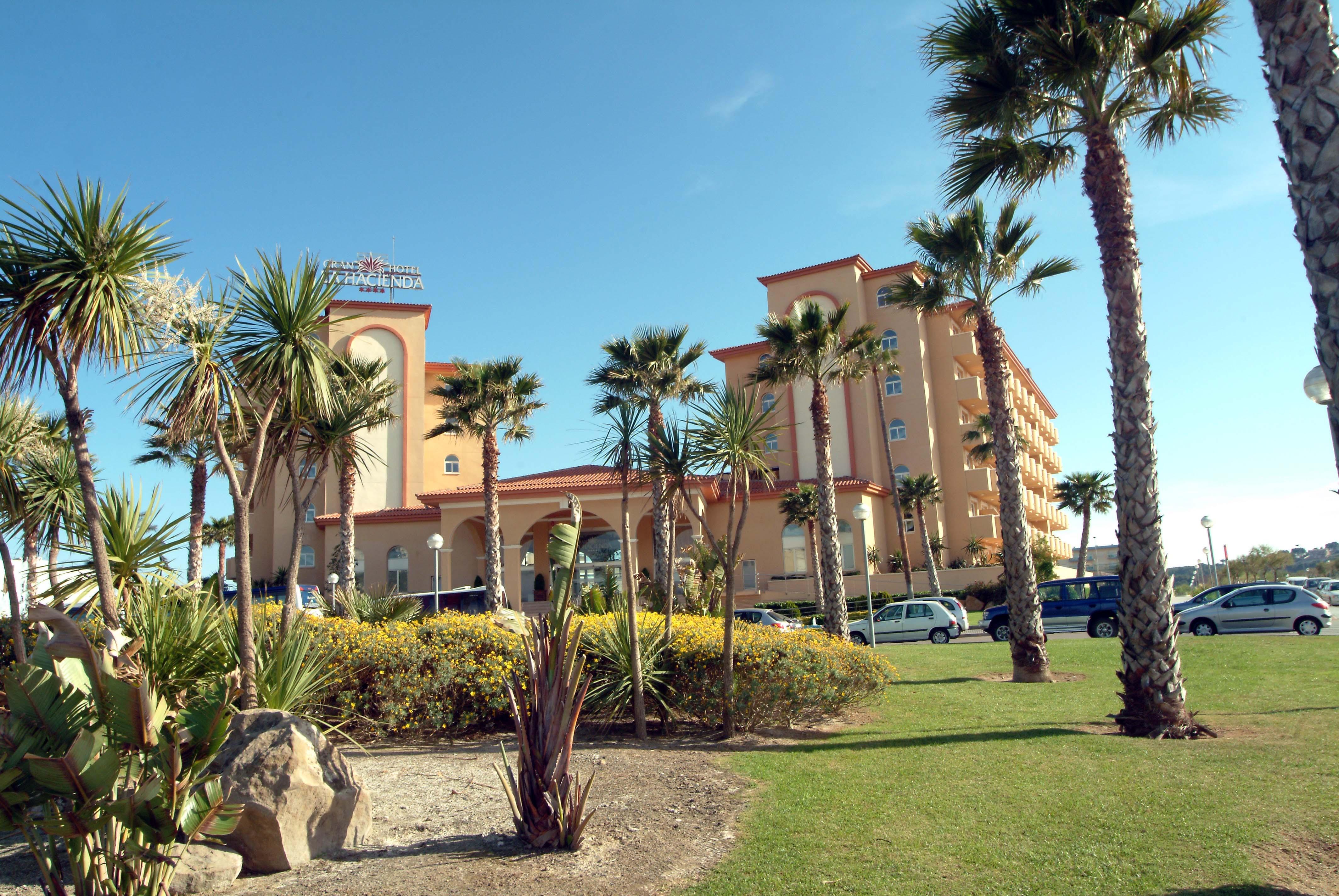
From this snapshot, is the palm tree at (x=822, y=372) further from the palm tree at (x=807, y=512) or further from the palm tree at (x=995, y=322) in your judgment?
the palm tree at (x=807, y=512)

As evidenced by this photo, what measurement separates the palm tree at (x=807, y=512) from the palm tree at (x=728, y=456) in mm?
24630

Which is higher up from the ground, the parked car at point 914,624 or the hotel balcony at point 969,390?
the hotel balcony at point 969,390

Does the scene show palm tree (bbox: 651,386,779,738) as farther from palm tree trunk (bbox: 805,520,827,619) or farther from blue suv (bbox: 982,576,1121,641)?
palm tree trunk (bbox: 805,520,827,619)

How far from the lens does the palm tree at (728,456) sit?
9562mm

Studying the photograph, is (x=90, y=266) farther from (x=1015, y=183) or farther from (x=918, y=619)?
(x=918, y=619)

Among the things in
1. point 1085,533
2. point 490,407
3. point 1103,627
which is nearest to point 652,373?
point 490,407

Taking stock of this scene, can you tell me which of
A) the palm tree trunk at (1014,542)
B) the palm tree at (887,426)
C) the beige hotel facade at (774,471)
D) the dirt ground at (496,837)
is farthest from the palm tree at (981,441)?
the dirt ground at (496,837)

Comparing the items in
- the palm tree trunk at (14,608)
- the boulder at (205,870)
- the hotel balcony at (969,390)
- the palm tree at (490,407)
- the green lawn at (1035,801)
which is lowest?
A: the green lawn at (1035,801)

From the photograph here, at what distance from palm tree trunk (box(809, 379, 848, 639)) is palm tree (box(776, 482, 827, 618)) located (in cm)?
1312

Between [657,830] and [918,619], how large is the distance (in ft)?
64.5

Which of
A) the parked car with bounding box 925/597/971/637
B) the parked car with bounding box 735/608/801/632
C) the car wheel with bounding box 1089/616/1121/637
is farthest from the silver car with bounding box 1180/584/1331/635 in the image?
the parked car with bounding box 735/608/801/632

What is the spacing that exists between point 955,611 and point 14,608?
22.8 meters

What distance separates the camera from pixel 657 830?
6.33 metres

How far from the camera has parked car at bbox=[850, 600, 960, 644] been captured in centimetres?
→ 2411
